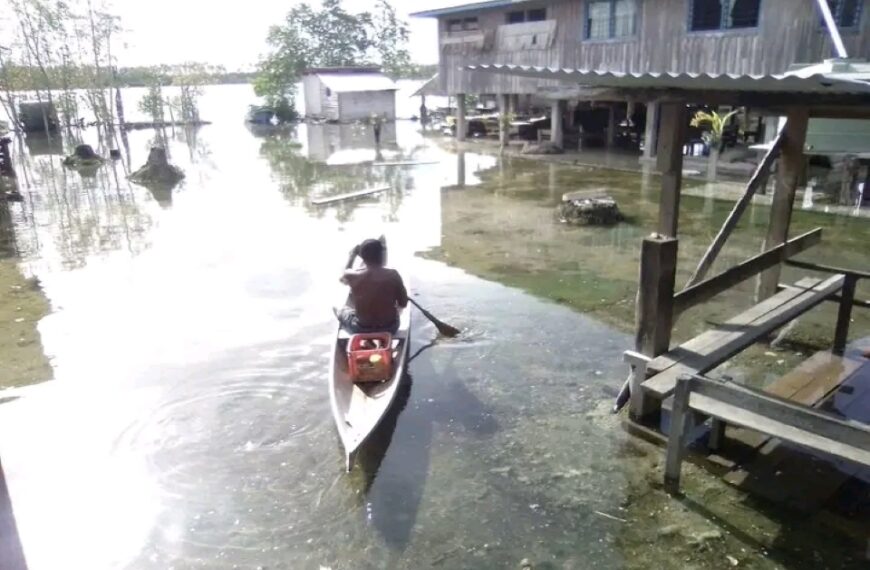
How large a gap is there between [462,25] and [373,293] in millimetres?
20740

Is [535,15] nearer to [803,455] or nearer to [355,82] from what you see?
[803,455]

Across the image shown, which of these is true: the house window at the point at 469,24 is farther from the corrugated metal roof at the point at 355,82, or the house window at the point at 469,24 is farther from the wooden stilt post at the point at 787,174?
the wooden stilt post at the point at 787,174

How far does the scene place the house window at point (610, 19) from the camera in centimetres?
1745

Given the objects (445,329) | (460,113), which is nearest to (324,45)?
(460,113)

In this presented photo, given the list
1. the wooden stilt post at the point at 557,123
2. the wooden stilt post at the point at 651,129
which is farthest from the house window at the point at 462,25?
the wooden stilt post at the point at 651,129

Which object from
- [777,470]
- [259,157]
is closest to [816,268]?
[777,470]

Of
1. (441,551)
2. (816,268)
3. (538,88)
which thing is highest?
(538,88)

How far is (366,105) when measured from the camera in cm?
4144

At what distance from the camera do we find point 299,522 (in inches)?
179

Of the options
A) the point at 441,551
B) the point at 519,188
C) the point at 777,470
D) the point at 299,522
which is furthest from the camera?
the point at 519,188

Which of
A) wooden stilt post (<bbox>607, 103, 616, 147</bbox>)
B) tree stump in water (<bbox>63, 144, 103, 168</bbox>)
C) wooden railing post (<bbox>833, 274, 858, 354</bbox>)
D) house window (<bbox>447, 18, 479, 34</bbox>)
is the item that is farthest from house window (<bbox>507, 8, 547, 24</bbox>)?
wooden railing post (<bbox>833, 274, 858, 354</bbox>)

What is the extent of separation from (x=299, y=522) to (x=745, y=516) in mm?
3118

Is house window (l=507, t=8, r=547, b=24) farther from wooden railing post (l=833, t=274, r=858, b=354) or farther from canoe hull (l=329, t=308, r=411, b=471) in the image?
canoe hull (l=329, t=308, r=411, b=471)

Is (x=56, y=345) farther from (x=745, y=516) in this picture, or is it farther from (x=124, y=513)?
(x=745, y=516)
